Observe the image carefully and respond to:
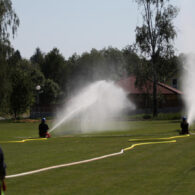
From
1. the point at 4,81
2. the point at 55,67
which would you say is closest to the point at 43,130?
the point at 4,81

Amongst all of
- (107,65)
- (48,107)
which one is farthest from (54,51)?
(48,107)

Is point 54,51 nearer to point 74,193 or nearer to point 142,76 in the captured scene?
point 142,76

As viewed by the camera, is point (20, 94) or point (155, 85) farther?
point (20, 94)

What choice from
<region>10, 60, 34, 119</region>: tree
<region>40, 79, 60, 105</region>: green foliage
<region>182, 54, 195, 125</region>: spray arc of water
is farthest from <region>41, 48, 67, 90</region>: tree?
<region>10, 60, 34, 119</region>: tree

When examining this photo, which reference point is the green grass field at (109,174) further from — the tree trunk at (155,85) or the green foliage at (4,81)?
the tree trunk at (155,85)

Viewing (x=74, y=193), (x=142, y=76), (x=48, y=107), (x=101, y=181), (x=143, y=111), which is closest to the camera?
(x=74, y=193)

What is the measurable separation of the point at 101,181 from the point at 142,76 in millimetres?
56092

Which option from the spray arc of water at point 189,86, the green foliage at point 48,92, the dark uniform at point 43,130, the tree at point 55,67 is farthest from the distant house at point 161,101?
the tree at point 55,67

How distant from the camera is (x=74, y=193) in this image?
10844mm

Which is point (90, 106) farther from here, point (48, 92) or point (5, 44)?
point (48, 92)

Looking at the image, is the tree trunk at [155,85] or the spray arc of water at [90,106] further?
the tree trunk at [155,85]

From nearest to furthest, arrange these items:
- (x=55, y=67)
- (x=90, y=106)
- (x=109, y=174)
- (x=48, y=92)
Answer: (x=109, y=174) < (x=90, y=106) < (x=48, y=92) < (x=55, y=67)

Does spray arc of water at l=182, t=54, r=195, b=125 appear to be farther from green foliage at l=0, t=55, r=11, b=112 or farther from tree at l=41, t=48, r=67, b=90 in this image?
tree at l=41, t=48, r=67, b=90

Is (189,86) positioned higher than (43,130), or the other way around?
(189,86)
